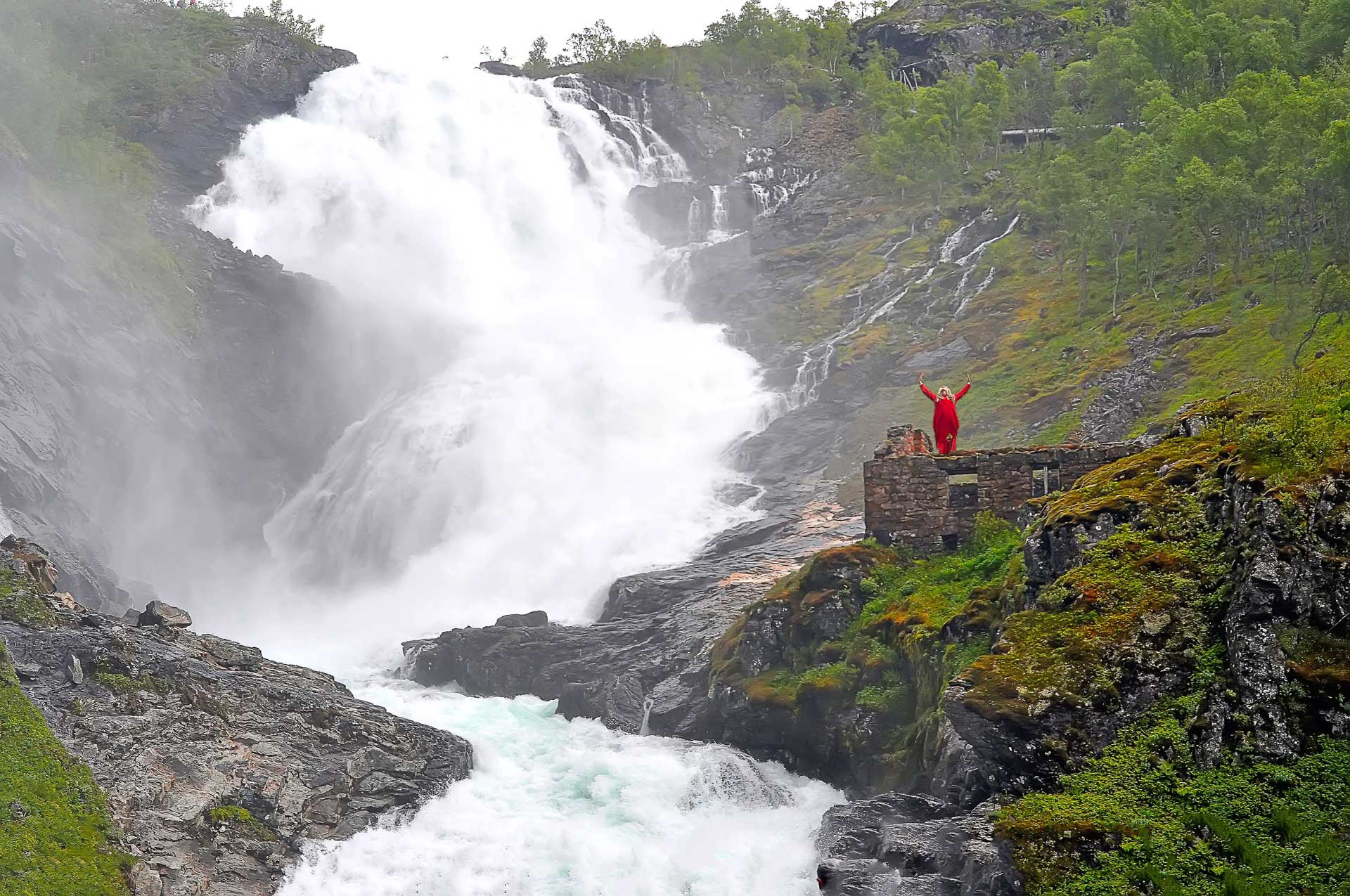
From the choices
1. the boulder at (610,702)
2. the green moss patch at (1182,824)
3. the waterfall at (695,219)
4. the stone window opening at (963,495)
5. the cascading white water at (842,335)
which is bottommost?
the green moss patch at (1182,824)

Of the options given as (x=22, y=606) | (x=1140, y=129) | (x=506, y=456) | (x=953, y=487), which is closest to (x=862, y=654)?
(x=953, y=487)

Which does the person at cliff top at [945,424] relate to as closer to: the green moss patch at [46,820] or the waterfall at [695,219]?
the green moss patch at [46,820]

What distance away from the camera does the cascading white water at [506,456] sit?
20172mm

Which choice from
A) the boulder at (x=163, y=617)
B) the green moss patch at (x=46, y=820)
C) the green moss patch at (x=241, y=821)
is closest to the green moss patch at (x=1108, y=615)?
the green moss patch at (x=241, y=821)

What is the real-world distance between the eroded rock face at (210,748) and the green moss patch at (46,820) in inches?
13.0

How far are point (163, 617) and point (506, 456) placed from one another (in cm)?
2082

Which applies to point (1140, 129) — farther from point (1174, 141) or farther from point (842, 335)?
point (842, 335)

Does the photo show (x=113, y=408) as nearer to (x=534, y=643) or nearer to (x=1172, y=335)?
(x=534, y=643)

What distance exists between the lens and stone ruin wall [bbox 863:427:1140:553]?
22.0m

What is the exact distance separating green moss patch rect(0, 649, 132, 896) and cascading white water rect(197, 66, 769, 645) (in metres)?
16.7

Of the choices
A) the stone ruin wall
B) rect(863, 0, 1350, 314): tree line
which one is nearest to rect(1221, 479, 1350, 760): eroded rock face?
the stone ruin wall

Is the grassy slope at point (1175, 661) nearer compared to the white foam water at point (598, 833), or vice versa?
the grassy slope at point (1175, 661)

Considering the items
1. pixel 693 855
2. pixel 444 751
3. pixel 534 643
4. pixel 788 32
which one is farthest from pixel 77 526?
pixel 788 32

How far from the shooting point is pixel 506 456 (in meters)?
44.4
